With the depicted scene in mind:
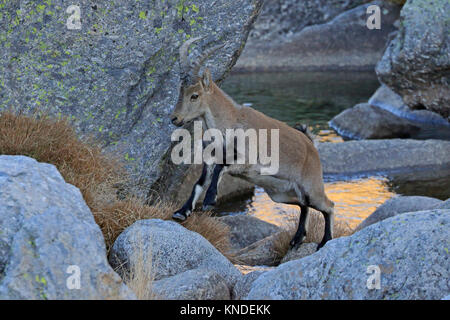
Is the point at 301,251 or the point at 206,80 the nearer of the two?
the point at 206,80

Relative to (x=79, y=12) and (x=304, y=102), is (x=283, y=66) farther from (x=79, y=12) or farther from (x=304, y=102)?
(x=79, y=12)

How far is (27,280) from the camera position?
15.1 ft

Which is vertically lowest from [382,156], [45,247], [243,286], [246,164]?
[382,156]

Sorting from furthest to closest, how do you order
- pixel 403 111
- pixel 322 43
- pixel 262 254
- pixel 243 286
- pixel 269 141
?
pixel 322 43 < pixel 403 111 < pixel 262 254 < pixel 269 141 < pixel 243 286

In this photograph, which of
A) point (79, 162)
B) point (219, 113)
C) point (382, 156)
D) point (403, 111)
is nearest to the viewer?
point (79, 162)

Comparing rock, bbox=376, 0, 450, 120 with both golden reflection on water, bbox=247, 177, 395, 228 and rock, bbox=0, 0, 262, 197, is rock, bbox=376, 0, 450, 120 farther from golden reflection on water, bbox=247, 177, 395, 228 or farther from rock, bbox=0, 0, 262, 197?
rock, bbox=0, 0, 262, 197

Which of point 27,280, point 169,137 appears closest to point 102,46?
point 169,137

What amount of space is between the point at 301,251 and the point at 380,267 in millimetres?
4082

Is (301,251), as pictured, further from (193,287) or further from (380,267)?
(380,267)

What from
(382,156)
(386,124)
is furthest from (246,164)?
(386,124)

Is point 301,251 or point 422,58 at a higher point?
point 301,251

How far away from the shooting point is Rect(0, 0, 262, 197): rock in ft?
30.4

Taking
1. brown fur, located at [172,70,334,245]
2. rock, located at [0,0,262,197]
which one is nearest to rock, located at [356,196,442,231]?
brown fur, located at [172,70,334,245]

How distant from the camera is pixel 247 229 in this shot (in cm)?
1102
